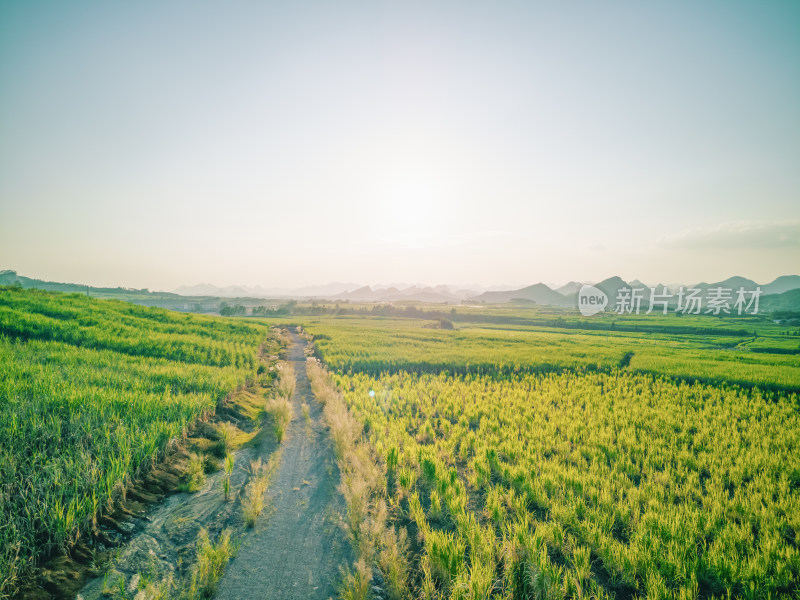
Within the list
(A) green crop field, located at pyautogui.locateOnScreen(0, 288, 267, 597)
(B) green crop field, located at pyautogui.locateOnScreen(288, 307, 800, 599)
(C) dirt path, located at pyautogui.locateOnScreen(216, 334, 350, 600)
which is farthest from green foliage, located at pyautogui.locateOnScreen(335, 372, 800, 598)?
(A) green crop field, located at pyautogui.locateOnScreen(0, 288, 267, 597)

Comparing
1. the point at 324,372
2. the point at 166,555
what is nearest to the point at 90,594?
the point at 166,555

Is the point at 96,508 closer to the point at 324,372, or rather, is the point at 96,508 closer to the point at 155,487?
the point at 155,487

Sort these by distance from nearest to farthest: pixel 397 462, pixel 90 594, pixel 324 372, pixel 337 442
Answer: pixel 90 594, pixel 397 462, pixel 337 442, pixel 324 372

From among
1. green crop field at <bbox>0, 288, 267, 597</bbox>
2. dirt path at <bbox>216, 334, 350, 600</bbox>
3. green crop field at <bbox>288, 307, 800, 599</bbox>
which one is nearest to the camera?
green crop field at <bbox>0, 288, 267, 597</bbox>

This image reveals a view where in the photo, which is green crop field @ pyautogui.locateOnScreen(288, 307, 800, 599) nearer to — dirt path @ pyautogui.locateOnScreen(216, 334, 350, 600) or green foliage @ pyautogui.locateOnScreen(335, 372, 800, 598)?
green foliage @ pyautogui.locateOnScreen(335, 372, 800, 598)

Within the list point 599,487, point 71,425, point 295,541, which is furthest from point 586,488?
point 71,425

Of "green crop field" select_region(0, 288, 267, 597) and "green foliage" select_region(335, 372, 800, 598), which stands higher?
"green crop field" select_region(0, 288, 267, 597)

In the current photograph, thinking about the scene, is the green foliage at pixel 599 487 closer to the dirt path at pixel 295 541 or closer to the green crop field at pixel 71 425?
the dirt path at pixel 295 541
